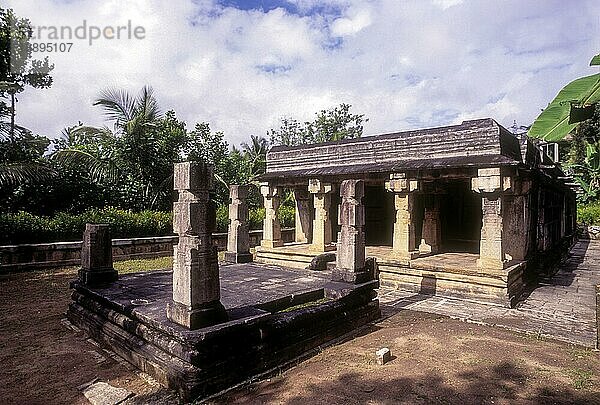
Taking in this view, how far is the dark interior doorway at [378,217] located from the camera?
50.4 ft

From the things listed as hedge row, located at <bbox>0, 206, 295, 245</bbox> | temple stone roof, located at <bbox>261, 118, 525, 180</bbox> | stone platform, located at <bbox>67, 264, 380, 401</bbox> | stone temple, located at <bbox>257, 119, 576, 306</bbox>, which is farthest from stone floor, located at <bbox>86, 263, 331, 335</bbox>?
hedge row, located at <bbox>0, 206, 295, 245</bbox>

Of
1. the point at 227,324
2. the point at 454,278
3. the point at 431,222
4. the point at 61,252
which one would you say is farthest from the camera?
the point at 61,252

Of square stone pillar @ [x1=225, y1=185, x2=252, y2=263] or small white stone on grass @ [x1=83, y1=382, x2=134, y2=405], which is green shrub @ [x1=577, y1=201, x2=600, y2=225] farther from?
small white stone on grass @ [x1=83, y1=382, x2=134, y2=405]

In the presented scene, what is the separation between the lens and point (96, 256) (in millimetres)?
7648

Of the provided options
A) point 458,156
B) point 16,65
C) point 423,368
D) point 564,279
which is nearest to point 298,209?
point 458,156

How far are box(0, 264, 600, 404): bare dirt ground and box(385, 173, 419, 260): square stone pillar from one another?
367cm

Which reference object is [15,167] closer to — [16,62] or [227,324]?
[16,62]

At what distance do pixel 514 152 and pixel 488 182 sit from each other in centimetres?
213

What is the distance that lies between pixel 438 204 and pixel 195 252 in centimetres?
917

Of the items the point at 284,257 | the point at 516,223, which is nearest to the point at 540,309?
the point at 516,223

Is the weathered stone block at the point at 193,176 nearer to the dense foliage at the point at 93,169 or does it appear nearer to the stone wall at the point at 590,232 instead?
the dense foliage at the point at 93,169

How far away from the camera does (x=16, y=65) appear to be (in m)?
13.3

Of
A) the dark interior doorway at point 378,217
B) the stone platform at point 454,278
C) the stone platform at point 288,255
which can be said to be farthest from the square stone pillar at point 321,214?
the dark interior doorway at point 378,217

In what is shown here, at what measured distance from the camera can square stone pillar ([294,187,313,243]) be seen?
14314mm
